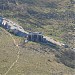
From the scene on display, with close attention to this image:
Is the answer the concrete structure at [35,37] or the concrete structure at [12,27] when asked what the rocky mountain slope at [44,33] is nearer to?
the concrete structure at [12,27]

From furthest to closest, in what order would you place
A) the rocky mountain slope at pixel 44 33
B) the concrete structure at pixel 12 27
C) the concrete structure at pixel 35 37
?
1. the concrete structure at pixel 12 27
2. the concrete structure at pixel 35 37
3. the rocky mountain slope at pixel 44 33

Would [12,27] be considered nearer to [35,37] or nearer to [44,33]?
[44,33]

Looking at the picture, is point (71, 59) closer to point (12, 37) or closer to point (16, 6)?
point (12, 37)

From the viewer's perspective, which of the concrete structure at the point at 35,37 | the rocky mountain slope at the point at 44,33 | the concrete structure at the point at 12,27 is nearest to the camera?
the rocky mountain slope at the point at 44,33

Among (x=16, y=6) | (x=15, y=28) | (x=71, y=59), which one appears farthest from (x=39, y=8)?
(x=71, y=59)

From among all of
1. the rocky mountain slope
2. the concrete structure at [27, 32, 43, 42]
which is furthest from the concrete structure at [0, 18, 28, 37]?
Result: the rocky mountain slope

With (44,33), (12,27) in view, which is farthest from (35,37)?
(12,27)

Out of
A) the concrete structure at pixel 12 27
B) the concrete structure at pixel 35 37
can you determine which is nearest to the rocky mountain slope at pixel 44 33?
the concrete structure at pixel 12 27

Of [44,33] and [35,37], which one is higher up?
[35,37]

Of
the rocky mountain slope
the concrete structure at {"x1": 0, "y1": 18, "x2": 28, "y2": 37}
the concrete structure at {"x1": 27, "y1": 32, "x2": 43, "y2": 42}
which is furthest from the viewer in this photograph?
the concrete structure at {"x1": 0, "y1": 18, "x2": 28, "y2": 37}

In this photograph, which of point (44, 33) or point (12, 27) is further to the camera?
point (44, 33)

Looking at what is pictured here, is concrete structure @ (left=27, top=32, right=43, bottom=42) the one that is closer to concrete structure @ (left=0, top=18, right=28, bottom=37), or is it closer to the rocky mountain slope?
concrete structure @ (left=0, top=18, right=28, bottom=37)
